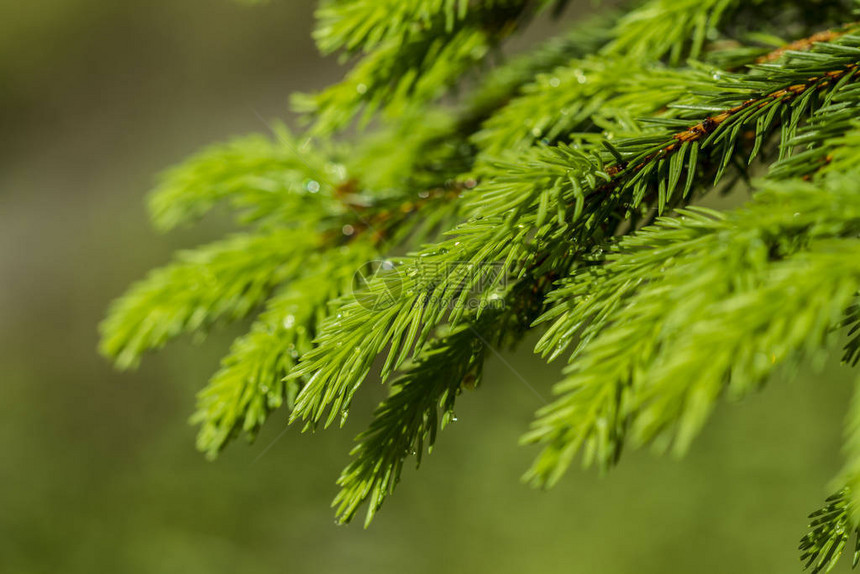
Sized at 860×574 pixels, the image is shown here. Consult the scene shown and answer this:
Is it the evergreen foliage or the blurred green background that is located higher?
the evergreen foliage

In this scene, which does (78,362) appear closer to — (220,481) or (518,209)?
(220,481)

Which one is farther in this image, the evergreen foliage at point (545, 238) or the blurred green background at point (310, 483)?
the blurred green background at point (310, 483)

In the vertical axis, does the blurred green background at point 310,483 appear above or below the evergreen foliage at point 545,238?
below

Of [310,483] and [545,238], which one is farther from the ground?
[545,238]

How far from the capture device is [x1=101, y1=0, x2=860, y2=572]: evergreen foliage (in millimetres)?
287

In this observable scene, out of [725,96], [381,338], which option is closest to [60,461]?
[381,338]

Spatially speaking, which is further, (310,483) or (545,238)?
(310,483)

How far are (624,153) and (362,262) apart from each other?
0.29 metres

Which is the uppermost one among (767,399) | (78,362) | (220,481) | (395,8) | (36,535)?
(395,8)

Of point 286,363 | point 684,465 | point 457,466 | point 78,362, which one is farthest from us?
point 78,362

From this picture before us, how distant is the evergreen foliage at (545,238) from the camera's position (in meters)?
0.29

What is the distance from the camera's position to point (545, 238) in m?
0.42

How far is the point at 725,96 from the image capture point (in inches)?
17.1

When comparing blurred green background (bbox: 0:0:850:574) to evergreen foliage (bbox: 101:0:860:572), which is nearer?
evergreen foliage (bbox: 101:0:860:572)
